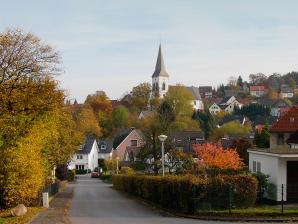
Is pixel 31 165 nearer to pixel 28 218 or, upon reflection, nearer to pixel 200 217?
pixel 28 218

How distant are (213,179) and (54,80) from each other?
12660mm

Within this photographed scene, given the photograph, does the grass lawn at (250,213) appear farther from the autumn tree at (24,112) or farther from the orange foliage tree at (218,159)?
the orange foliage tree at (218,159)

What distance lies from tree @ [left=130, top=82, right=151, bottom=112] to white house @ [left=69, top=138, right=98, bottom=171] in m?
32.6

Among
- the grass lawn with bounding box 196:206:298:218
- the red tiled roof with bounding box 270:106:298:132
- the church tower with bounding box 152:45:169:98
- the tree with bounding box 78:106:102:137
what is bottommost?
the grass lawn with bounding box 196:206:298:218

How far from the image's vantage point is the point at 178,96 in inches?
5340

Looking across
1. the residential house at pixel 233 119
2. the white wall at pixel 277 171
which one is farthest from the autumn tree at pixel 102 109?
the white wall at pixel 277 171

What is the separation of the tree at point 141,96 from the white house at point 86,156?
32.6 meters

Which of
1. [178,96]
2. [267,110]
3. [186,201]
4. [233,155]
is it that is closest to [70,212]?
[186,201]

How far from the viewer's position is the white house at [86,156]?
115912 mm

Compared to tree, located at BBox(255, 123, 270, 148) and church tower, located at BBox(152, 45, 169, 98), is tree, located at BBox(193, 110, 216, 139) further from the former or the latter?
tree, located at BBox(255, 123, 270, 148)

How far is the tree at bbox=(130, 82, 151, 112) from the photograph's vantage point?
14988cm

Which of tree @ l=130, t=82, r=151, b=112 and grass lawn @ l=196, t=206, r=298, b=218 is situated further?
tree @ l=130, t=82, r=151, b=112

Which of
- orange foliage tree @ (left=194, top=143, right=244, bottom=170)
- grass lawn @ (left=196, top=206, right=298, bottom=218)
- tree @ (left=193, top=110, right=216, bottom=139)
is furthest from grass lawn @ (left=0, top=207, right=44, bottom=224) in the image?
tree @ (left=193, top=110, right=216, bottom=139)

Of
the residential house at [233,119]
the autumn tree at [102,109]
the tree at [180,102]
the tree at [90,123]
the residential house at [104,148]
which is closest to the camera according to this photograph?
the residential house at [104,148]
